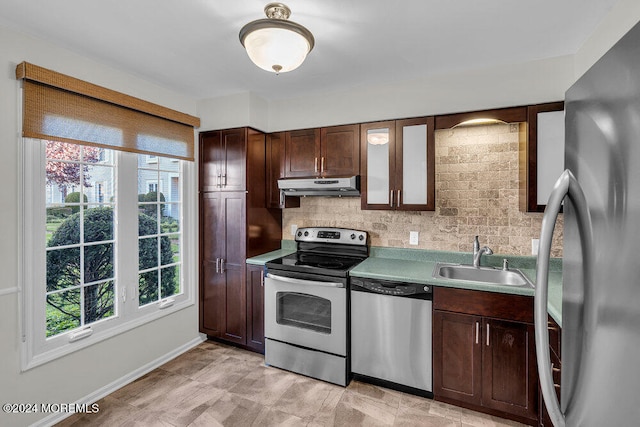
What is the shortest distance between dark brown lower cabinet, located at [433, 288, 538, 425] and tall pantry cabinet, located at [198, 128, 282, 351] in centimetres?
164

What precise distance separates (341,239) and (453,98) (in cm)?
159

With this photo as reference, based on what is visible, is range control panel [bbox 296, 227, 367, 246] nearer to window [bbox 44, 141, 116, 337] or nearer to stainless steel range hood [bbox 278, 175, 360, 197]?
stainless steel range hood [bbox 278, 175, 360, 197]

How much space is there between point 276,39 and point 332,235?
193 cm

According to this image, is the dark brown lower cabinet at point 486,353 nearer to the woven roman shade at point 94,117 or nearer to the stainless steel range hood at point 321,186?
the stainless steel range hood at point 321,186

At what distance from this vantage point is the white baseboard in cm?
203

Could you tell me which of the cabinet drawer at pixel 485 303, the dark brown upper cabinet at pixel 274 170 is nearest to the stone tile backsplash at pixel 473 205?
the cabinet drawer at pixel 485 303

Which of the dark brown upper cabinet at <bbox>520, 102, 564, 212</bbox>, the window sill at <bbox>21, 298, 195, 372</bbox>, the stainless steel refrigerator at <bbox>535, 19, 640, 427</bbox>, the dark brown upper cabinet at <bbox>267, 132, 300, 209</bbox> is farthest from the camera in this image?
the dark brown upper cabinet at <bbox>267, 132, 300, 209</bbox>

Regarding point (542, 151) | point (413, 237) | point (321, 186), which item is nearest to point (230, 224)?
point (321, 186)

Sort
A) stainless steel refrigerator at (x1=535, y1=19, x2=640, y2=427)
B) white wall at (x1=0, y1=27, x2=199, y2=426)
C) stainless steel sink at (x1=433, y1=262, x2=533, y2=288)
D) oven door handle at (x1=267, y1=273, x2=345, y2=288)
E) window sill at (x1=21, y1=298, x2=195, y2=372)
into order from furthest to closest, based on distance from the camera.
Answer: oven door handle at (x1=267, y1=273, x2=345, y2=288)
stainless steel sink at (x1=433, y1=262, x2=533, y2=288)
window sill at (x1=21, y1=298, x2=195, y2=372)
white wall at (x1=0, y1=27, x2=199, y2=426)
stainless steel refrigerator at (x1=535, y1=19, x2=640, y2=427)

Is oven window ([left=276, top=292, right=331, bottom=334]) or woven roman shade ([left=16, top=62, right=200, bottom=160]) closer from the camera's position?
woven roman shade ([left=16, top=62, right=200, bottom=160])

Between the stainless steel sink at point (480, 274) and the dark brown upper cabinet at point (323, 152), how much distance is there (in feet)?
3.64

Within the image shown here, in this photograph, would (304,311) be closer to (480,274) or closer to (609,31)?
(480,274)

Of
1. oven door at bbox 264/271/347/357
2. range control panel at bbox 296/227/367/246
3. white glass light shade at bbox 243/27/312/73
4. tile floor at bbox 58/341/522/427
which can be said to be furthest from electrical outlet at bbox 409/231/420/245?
white glass light shade at bbox 243/27/312/73

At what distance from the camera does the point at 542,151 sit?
2199 millimetres
